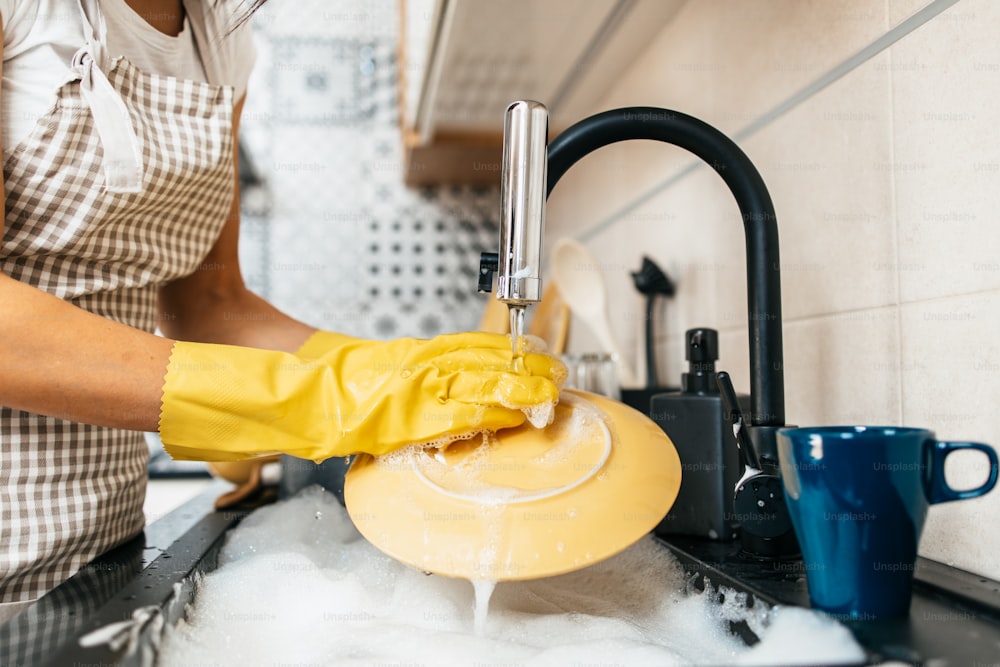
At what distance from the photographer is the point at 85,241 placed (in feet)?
2.32

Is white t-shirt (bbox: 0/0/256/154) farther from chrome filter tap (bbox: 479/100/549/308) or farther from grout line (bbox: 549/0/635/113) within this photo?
grout line (bbox: 549/0/635/113)

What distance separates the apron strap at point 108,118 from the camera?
0.69 metres

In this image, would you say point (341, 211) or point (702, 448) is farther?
Answer: point (341, 211)

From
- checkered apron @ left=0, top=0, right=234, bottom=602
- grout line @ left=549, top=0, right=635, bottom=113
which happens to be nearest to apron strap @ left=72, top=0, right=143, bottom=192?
checkered apron @ left=0, top=0, right=234, bottom=602

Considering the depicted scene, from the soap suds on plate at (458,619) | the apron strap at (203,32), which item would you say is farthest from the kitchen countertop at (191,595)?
the apron strap at (203,32)

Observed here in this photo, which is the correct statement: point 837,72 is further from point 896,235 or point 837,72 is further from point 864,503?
point 864,503

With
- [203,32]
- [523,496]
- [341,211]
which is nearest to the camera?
[523,496]

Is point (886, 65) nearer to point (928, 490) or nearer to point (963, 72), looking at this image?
point (963, 72)

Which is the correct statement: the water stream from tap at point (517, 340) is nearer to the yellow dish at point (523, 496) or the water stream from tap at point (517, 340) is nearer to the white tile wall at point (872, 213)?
the yellow dish at point (523, 496)

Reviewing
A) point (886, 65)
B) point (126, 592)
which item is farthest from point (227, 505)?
point (886, 65)

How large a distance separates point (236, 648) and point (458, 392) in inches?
10.4

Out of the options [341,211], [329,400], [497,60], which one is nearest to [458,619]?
[329,400]

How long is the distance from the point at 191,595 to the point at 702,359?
528mm

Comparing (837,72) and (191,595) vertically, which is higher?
(837,72)
